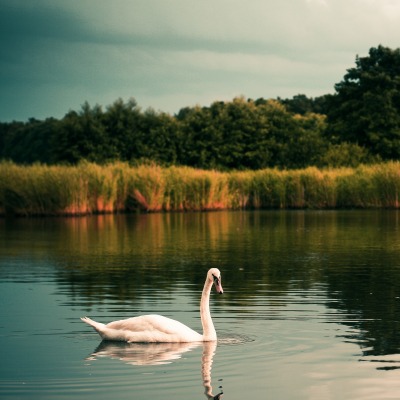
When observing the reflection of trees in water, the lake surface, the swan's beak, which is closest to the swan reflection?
the lake surface

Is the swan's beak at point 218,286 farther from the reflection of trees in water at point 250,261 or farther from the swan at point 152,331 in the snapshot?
the reflection of trees in water at point 250,261

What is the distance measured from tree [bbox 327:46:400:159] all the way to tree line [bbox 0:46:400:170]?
76mm

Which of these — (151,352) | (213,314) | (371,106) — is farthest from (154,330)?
(371,106)

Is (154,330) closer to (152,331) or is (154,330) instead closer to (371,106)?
(152,331)

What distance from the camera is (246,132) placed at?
77.1 meters

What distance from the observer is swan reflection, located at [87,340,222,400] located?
1046 cm

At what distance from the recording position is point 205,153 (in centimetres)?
7406

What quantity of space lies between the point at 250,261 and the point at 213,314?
27.2 ft

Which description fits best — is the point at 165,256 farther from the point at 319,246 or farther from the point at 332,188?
the point at 332,188

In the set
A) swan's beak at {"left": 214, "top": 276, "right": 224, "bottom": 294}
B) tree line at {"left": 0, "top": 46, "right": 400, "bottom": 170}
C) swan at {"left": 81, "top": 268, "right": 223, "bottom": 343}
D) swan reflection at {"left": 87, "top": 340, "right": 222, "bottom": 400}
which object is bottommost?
swan reflection at {"left": 87, "top": 340, "right": 222, "bottom": 400}

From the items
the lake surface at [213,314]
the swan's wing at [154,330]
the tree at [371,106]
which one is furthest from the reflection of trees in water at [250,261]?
the tree at [371,106]

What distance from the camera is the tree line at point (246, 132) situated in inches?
2820

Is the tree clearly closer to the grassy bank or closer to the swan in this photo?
the grassy bank

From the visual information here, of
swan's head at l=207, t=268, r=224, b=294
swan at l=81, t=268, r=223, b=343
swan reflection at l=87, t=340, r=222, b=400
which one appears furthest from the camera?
swan's head at l=207, t=268, r=224, b=294
